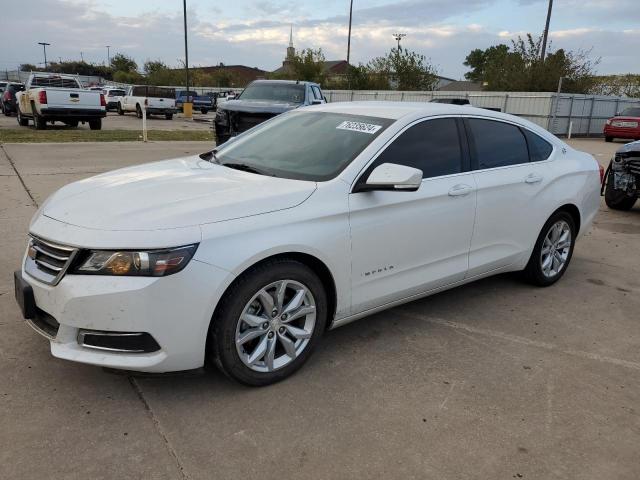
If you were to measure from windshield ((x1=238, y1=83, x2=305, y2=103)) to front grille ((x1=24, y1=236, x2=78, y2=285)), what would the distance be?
32.2ft

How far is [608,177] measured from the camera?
8.39 meters

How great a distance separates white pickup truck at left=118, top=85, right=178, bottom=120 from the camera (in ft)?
98.9

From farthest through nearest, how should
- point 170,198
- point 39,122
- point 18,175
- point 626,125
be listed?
point 626,125 → point 39,122 → point 18,175 → point 170,198

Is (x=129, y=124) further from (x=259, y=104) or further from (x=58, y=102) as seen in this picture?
(x=259, y=104)

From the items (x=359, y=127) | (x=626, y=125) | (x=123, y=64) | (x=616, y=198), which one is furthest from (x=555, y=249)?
(x=123, y=64)

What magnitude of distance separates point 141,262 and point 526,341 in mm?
2673

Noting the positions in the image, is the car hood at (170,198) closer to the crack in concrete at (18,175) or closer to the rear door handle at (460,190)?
the rear door handle at (460,190)

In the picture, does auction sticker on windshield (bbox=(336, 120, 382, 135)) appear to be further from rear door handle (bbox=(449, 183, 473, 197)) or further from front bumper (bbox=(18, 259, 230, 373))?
front bumper (bbox=(18, 259, 230, 373))

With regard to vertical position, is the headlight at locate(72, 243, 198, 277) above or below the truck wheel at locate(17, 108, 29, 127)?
above

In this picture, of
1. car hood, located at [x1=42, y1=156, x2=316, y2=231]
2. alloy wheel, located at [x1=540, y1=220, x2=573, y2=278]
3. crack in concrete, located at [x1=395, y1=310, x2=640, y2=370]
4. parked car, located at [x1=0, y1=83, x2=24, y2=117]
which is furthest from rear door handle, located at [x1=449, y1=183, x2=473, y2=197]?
parked car, located at [x1=0, y1=83, x2=24, y2=117]

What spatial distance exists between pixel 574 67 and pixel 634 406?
33739mm

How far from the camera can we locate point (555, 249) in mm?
4875

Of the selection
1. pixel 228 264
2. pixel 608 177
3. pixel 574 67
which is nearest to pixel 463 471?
pixel 228 264

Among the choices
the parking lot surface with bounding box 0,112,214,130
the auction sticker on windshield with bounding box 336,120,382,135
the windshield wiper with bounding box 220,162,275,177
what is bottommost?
the parking lot surface with bounding box 0,112,214,130
